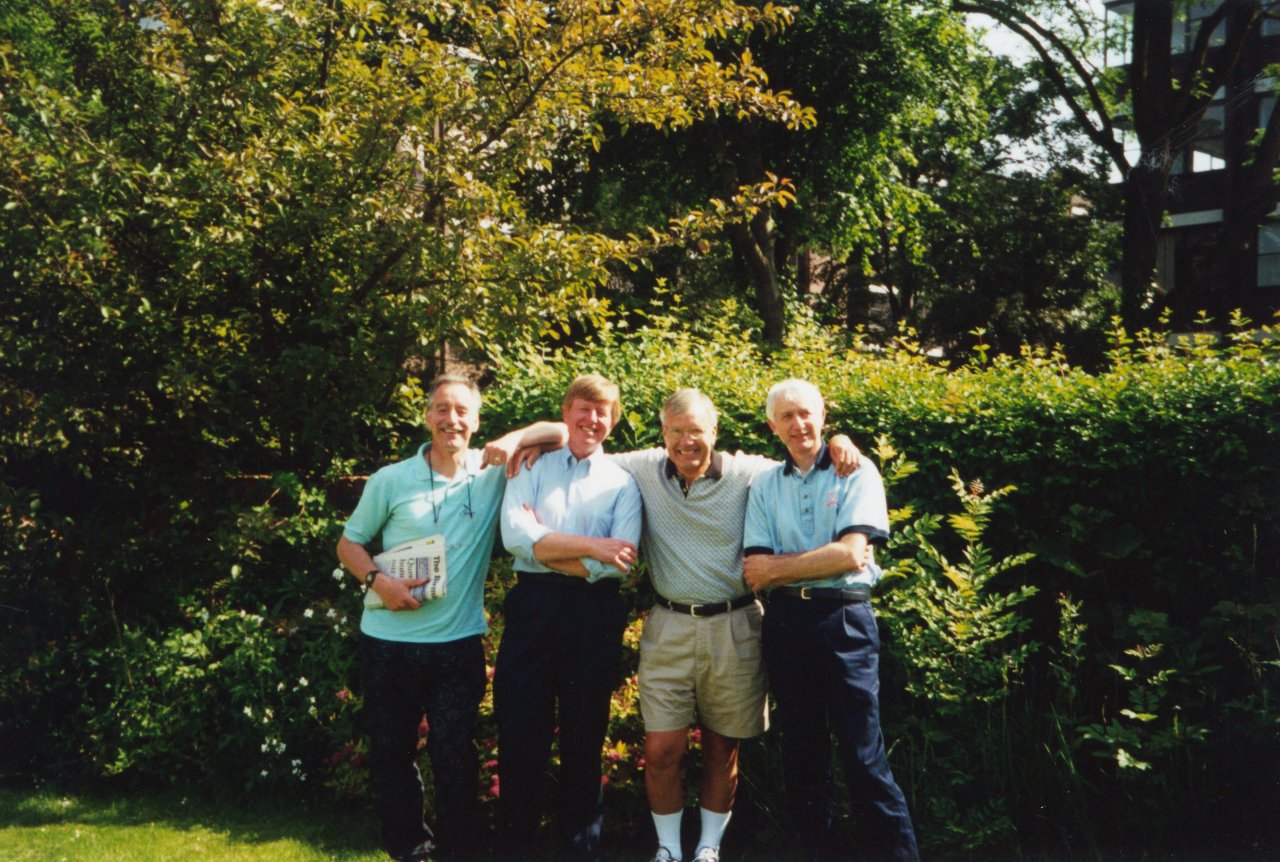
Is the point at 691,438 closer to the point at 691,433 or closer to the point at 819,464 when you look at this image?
the point at 691,433

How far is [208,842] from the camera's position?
17.0 ft

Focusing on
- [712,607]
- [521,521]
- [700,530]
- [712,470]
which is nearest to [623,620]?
[712,607]

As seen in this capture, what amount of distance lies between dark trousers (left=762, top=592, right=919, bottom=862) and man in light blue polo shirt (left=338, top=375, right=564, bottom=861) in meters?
1.18

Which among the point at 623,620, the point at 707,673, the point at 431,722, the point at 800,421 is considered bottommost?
the point at 431,722

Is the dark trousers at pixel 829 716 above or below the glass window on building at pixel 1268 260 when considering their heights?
below

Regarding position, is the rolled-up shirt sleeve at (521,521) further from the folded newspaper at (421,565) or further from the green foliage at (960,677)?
the green foliage at (960,677)

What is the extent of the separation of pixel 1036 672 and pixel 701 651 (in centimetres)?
175

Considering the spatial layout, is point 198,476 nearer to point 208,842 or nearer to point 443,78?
point 208,842

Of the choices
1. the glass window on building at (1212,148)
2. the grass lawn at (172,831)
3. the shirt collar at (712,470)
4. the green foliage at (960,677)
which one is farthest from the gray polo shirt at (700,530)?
the glass window on building at (1212,148)

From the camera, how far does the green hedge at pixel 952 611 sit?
4648mm

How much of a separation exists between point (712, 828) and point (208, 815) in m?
2.73

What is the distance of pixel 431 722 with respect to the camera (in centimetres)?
430

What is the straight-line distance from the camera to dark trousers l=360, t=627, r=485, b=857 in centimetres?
425

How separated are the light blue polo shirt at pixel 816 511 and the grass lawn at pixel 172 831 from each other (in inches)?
92.3
